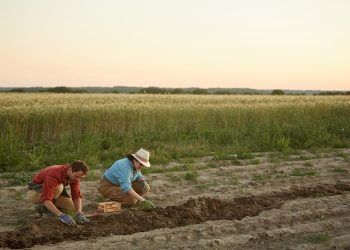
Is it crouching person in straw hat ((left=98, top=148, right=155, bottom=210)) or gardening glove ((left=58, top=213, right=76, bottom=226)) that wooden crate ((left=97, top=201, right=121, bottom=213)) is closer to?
crouching person in straw hat ((left=98, top=148, right=155, bottom=210))

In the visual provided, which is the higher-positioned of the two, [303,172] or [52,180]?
[52,180]

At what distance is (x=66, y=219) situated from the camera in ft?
25.0

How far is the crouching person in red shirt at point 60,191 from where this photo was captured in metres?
7.56

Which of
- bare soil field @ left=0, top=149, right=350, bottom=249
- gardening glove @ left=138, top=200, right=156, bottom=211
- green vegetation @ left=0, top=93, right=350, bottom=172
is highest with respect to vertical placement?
green vegetation @ left=0, top=93, right=350, bottom=172

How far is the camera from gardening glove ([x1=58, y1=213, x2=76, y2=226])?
7594mm

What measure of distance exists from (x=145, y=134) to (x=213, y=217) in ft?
29.8

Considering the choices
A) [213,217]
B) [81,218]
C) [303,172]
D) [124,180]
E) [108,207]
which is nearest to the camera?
[81,218]

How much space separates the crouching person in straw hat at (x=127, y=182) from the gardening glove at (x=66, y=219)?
111 centimetres

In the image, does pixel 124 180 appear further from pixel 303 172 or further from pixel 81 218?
pixel 303 172

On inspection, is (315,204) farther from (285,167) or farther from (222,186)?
(285,167)

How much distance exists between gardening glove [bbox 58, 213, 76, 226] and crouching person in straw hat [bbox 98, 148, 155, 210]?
111 centimetres

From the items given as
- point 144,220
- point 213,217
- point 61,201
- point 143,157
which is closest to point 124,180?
point 143,157

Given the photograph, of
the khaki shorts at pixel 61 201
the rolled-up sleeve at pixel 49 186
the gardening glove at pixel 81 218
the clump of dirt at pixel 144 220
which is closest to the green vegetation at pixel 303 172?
the clump of dirt at pixel 144 220

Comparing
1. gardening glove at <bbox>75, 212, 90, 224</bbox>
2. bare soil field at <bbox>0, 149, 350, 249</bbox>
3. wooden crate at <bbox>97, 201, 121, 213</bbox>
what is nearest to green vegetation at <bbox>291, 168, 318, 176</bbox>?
bare soil field at <bbox>0, 149, 350, 249</bbox>
